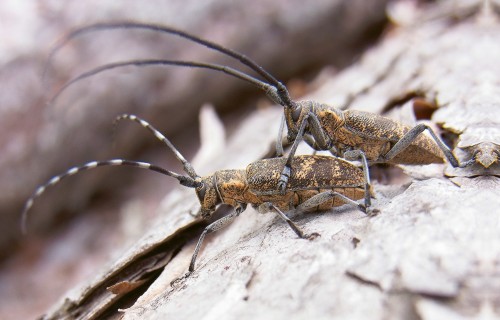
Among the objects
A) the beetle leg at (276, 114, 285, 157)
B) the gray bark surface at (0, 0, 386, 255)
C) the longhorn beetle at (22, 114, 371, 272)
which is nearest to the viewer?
the longhorn beetle at (22, 114, 371, 272)

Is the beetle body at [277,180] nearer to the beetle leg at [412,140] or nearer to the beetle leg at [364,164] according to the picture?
the beetle leg at [364,164]

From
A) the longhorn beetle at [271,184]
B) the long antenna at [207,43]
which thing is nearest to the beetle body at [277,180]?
the longhorn beetle at [271,184]

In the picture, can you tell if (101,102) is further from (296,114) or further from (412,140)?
(412,140)

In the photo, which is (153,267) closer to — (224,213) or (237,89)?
(224,213)

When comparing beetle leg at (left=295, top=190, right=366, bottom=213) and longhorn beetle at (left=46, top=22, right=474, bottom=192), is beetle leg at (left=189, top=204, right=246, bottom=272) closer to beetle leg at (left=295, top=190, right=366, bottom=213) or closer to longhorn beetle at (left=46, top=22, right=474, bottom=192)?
longhorn beetle at (left=46, top=22, right=474, bottom=192)

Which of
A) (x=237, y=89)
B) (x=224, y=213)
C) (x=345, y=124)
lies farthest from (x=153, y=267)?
(x=237, y=89)

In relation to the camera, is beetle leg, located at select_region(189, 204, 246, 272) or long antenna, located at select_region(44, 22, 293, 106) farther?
beetle leg, located at select_region(189, 204, 246, 272)

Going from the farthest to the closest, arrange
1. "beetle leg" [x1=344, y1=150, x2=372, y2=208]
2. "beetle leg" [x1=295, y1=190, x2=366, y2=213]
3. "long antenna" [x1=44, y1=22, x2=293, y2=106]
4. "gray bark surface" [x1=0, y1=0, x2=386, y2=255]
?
"gray bark surface" [x1=0, y1=0, x2=386, y2=255] → "beetle leg" [x1=295, y1=190, x2=366, y2=213] → "beetle leg" [x1=344, y1=150, x2=372, y2=208] → "long antenna" [x1=44, y1=22, x2=293, y2=106]

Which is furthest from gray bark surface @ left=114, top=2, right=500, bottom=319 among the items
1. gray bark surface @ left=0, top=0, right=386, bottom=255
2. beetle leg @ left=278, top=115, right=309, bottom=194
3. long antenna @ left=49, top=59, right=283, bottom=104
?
gray bark surface @ left=0, top=0, right=386, bottom=255
